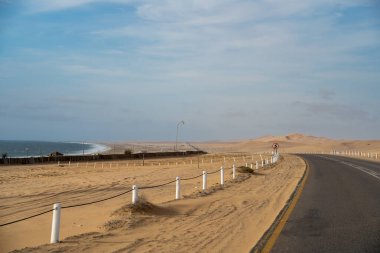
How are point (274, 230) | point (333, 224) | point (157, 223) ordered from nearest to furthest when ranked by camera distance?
point (274, 230) → point (333, 224) → point (157, 223)

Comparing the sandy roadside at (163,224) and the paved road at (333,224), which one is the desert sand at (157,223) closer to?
the sandy roadside at (163,224)

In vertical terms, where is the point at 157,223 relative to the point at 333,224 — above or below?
below

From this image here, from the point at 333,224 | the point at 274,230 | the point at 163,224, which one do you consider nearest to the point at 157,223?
the point at 163,224

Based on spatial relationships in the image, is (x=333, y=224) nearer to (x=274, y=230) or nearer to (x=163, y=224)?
(x=274, y=230)

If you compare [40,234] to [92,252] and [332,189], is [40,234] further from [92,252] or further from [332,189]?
[332,189]

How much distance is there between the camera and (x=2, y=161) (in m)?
61.3

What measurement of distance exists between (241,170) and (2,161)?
41846 mm

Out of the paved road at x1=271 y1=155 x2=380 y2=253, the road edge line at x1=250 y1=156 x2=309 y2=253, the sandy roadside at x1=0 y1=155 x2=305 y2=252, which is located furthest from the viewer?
the sandy roadside at x1=0 y1=155 x2=305 y2=252

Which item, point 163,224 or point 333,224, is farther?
point 163,224

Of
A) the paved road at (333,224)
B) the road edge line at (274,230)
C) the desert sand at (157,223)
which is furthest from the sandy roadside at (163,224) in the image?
the paved road at (333,224)

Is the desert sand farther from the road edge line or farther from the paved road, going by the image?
the paved road

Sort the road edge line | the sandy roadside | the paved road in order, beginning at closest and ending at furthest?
the road edge line → the paved road → the sandy roadside

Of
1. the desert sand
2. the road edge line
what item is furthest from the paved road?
the desert sand

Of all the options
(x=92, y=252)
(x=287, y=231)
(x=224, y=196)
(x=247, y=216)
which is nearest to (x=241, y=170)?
(x=224, y=196)
